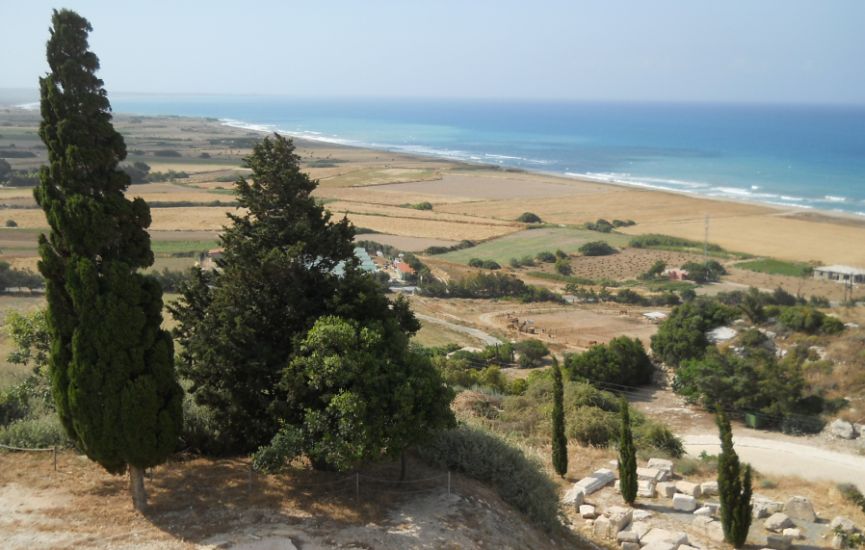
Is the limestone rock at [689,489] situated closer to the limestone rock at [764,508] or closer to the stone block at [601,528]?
the limestone rock at [764,508]

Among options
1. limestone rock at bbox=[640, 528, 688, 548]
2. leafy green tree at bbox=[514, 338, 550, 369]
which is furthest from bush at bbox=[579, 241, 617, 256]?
limestone rock at bbox=[640, 528, 688, 548]

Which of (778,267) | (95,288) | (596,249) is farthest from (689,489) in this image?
(596,249)

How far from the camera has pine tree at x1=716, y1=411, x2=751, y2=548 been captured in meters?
15.8

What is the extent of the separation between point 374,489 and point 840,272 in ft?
162

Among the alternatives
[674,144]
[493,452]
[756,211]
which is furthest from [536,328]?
[674,144]

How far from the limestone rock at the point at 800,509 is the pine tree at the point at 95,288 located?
44.2ft

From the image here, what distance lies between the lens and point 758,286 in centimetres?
5347

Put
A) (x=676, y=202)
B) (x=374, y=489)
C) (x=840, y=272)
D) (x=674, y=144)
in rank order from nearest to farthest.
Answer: (x=374, y=489), (x=840, y=272), (x=676, y=202), (x=674, y=144)

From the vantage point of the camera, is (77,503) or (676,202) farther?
(676,202)

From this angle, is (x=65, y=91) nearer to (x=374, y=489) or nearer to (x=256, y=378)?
(x=256, y=378)

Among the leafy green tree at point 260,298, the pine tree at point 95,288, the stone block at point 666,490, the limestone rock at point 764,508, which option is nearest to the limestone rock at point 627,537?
the stone block at point 666,490

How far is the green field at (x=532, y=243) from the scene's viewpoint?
65.8 meters

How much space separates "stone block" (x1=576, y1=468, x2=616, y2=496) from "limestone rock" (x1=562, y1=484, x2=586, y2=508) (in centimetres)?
30

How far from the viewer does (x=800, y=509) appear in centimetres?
1745
